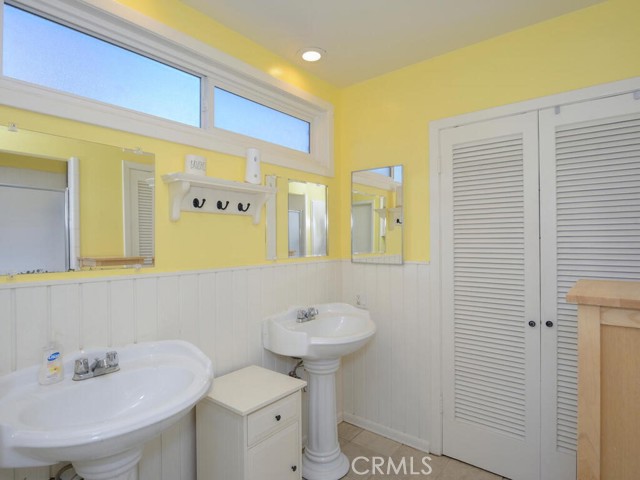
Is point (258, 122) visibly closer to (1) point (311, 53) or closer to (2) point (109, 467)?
(1) point (311, 53)

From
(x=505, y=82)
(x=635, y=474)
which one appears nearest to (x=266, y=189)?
(x=505, y=82)

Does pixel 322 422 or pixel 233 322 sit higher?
pixel 233 322

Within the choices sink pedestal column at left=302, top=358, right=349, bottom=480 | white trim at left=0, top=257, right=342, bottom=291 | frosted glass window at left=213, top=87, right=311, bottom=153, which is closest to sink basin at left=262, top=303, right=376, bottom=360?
sink pedestal column at left=302, top=358, right=349, bottom=480

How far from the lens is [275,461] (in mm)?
1663

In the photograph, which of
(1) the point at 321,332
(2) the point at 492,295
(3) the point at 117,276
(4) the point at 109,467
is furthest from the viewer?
(1) the point at 321,332

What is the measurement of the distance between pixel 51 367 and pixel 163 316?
474 mm

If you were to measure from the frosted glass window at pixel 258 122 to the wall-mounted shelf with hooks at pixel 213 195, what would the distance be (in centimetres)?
42

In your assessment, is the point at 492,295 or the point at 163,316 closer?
the point at 163,316

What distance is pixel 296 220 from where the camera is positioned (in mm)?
2459

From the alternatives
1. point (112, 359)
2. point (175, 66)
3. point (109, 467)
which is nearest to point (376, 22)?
point (175, 66)

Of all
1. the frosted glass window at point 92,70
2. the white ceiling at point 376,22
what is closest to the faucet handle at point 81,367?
the frosted glass window at point 92,70

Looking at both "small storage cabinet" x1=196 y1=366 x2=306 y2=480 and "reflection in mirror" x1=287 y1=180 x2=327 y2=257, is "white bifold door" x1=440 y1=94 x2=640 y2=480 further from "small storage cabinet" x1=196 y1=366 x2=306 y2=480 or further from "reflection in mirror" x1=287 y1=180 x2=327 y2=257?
"small storage cabinet" x1=196 y1=366 x2=306 y2=480

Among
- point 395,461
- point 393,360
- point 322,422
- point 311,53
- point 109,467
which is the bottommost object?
point 395,461

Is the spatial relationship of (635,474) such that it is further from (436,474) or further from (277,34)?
(277,34)
